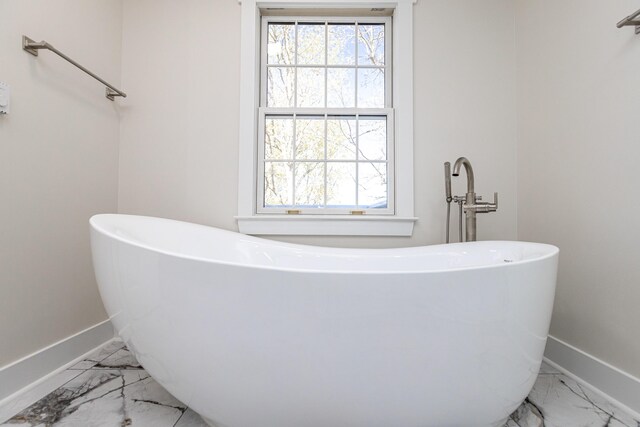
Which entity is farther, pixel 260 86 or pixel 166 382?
pixel 260 86

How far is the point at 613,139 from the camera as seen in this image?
50.4 inches

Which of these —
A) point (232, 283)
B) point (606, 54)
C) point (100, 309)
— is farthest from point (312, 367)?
point (606, 54)

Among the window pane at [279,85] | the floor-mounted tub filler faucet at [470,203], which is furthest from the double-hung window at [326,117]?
the floor-mounted tub filler faucet at [470,203]

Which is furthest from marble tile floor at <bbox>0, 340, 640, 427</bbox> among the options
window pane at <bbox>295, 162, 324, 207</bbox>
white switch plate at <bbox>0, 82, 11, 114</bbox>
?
window pane at <bbox>295, 162, 324, 207</bbox>

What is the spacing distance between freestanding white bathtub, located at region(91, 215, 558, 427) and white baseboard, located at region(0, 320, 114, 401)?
664 mm

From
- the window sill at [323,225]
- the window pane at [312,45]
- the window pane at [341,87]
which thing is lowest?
the window sill at [323,225]

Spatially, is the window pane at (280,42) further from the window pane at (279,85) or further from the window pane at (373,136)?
the window pane at (373,136)

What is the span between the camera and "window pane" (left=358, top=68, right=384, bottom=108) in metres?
2.03

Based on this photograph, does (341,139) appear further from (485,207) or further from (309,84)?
(485,207)

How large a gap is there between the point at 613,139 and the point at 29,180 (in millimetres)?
2321

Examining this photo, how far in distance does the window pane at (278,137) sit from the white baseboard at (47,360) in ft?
4.33

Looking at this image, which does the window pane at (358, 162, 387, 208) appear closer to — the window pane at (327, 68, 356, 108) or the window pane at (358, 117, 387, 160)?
the window pane at (358, 117, 387, 160)

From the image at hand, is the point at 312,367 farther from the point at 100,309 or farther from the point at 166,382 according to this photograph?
the point at 100,309

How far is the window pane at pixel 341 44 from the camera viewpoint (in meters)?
2.04
